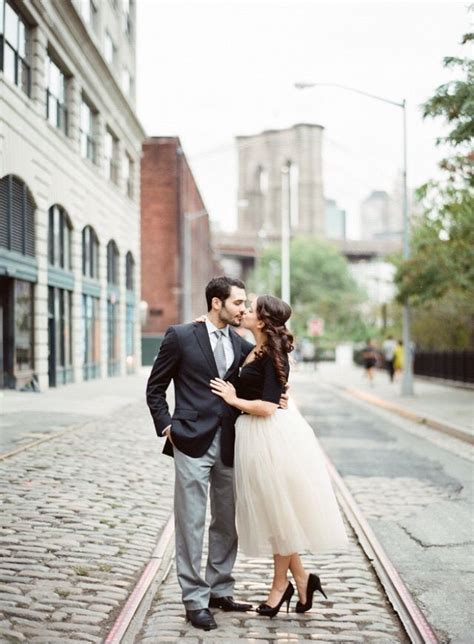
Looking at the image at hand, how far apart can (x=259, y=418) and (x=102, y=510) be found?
11.3 ft

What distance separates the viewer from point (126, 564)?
6.03 metres

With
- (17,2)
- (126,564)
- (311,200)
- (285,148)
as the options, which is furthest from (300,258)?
(126,564)

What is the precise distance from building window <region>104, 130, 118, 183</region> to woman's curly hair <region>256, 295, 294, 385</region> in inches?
1127

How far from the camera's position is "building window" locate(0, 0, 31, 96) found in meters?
20.0

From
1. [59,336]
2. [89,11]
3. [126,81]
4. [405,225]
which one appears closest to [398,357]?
[405,225]

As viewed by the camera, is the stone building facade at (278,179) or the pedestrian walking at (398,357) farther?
the stone building facade at (278,179)

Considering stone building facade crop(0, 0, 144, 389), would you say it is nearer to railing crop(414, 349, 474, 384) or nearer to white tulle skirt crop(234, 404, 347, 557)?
railing crop(414, 349, 474, 384)

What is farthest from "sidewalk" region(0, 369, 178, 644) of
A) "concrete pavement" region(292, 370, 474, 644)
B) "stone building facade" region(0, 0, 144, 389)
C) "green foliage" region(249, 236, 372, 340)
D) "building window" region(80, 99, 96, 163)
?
"green foliage" region(249, 236, 372, 340)

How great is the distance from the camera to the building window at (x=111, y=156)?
107ft

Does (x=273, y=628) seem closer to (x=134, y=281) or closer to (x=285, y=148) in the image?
(x=134, y=281)

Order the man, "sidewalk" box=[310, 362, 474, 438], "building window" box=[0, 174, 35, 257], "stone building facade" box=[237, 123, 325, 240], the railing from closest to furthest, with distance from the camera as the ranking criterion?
the man < "sidewalk" box=[310, 362, 474, 438] < "building window" box=[0, 174, 35, 257] < the railing < "stone building facade" box=[237, 123, 325, 240]

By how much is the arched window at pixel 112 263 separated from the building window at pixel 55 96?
25.4 ft

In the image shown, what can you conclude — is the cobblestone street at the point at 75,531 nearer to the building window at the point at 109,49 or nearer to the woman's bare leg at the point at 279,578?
the woman's bare leg at the point at 279,578

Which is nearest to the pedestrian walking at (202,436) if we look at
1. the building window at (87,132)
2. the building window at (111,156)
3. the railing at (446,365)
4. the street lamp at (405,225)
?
the street lamp at (405,225)
